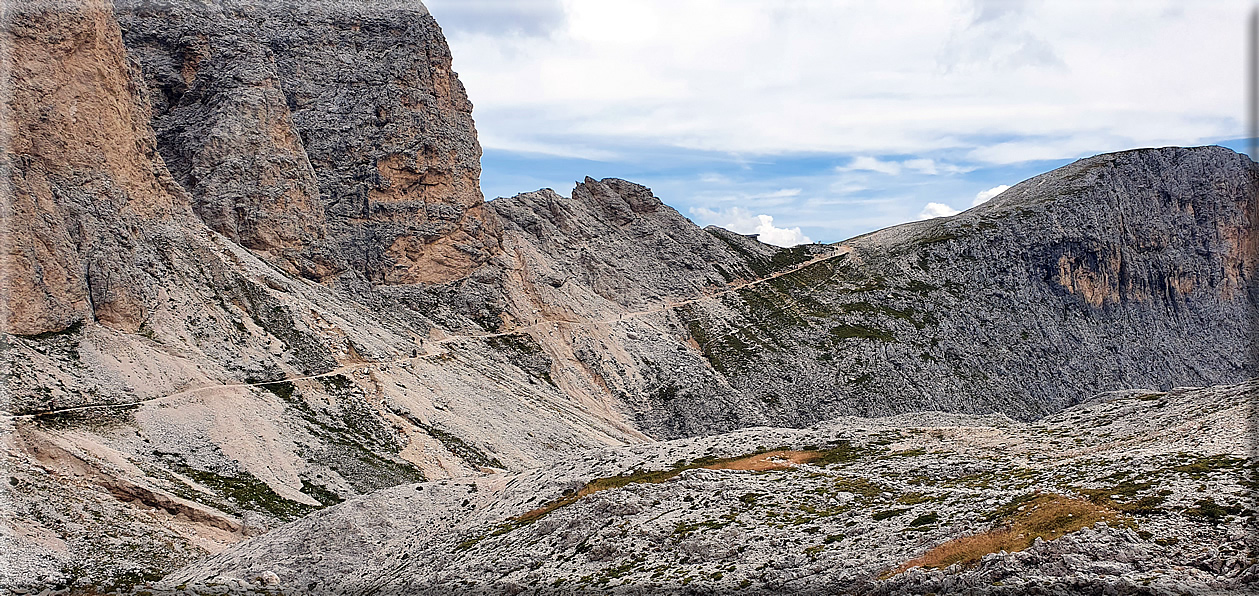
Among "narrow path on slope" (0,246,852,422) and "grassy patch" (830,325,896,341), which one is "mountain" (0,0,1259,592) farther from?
"grassy patch" (830,325,896,341)

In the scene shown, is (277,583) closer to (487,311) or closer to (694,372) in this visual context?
(487,311)

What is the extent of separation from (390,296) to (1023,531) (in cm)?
9657

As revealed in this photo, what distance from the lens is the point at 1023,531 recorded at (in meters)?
32.0

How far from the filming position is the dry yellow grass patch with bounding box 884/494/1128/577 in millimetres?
30906

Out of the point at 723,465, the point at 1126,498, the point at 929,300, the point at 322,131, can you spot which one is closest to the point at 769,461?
the point at 723,465

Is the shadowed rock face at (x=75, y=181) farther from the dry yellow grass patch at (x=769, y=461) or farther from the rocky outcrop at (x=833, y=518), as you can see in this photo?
the dry yellow grass patch at (x=769, y=461)

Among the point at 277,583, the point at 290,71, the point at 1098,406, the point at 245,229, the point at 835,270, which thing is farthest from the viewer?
the point at 835,270

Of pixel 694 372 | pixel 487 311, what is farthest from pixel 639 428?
pixel 487 311

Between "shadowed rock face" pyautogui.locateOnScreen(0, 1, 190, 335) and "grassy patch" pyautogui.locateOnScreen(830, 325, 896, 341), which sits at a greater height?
"shadowed rock face" pyautogui.locateOnScreen(0, 1, 190, 335)

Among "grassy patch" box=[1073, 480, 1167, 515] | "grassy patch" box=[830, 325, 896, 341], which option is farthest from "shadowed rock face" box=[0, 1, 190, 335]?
"grassy patch" box=[830, 325, 896, 341]

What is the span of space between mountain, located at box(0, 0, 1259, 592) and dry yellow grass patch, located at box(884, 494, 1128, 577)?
41098mm

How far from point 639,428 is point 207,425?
55155 millimetres

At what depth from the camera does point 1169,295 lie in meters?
179

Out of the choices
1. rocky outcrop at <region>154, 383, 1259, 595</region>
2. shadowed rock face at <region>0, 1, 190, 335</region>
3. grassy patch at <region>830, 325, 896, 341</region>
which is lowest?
rocky outcrop at <region>154, 383, 1259, 595</region>
